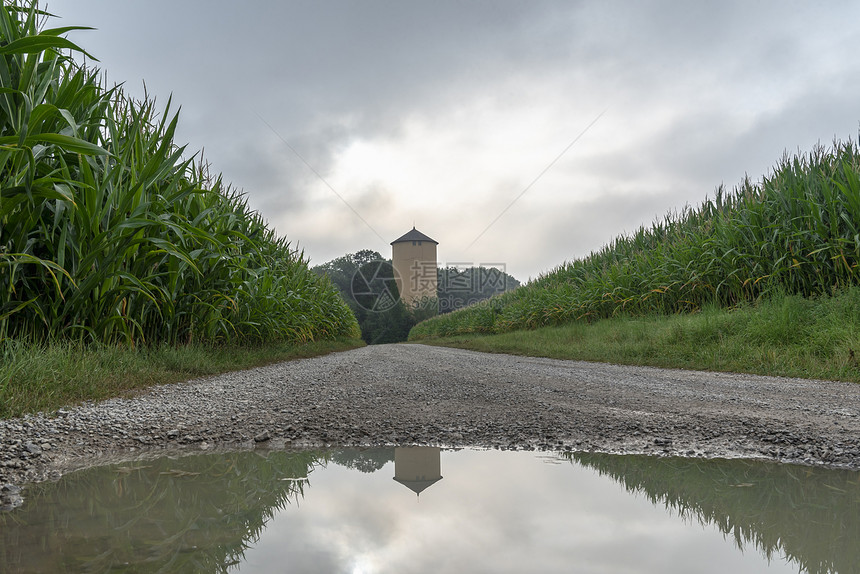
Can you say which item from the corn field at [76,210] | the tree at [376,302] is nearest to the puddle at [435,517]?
the corn field at [76,210]

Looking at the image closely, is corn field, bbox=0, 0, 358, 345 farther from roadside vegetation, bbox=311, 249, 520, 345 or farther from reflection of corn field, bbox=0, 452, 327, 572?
roadside vegetation, bbox=311, 249, 520, 345

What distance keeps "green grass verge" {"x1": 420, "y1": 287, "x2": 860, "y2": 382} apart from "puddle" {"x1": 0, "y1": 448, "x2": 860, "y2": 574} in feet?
11.9

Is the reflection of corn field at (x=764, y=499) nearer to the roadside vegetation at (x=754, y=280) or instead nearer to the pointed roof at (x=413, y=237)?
the roadside vegetation at (x=754, y=280)

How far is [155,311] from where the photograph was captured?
12.7 feet

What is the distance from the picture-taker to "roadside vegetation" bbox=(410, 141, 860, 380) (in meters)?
4.93

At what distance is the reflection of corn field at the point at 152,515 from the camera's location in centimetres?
82

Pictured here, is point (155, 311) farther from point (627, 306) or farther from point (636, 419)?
point (627, 306)

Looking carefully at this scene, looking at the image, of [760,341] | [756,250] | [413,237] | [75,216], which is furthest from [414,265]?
[75,216]

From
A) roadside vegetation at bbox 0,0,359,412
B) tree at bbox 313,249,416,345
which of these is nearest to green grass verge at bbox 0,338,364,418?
roadside vegetation at bbox 0,0,359,412

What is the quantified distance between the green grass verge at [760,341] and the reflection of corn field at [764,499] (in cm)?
335

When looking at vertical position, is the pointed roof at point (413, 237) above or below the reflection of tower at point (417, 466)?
above

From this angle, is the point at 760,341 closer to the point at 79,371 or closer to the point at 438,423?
the point at 438,423

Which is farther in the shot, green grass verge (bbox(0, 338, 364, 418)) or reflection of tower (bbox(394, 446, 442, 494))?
green grass verge (bbox(0, 338, 364, 418))

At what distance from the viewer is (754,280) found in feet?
20.0
